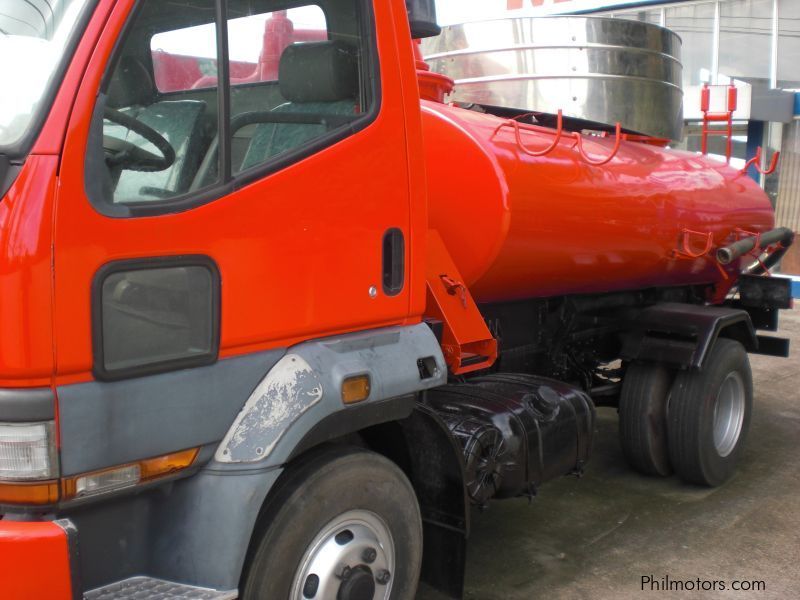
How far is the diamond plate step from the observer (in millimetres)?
2143

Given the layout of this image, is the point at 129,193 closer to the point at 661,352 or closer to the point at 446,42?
the point at 446,42

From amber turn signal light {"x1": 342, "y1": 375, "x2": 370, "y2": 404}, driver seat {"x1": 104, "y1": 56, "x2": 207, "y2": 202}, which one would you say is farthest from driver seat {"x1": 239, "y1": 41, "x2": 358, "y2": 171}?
amber turn signal light {"x1": 342, "y1": 375, "x2": 370, "y2": 404}

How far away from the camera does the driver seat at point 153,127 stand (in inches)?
80.7

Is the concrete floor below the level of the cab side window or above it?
below

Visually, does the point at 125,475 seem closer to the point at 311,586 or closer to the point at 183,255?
the point at 183,255

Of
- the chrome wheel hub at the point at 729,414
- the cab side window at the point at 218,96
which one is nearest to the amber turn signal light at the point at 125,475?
the cab side window at the point at 218,96

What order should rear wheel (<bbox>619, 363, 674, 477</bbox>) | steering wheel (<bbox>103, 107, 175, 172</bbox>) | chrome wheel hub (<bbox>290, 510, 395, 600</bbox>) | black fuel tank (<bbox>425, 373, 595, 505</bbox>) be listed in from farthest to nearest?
rear wheel (<bbox>619, 363, 674, 477</bbox>) < black fuel tank (<bbox>425, 373, 595, 505</bbox>) < chrome wheel hub (<bbox>290, 510, 395, 600</bbox>) < steering wheel (<bbox>103, 107, 175, 172</bbox>)

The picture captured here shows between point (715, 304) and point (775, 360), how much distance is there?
286 cm

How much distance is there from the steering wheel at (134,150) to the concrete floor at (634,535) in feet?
7.46

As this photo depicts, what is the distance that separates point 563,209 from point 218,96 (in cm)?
200

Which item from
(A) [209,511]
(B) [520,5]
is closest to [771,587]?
(A) [209,511]

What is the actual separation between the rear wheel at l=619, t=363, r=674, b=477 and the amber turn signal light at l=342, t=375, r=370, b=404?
9.52 feet

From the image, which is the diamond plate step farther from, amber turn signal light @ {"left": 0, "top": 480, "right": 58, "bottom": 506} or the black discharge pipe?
the black discharge pipe

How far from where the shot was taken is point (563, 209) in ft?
12.5
